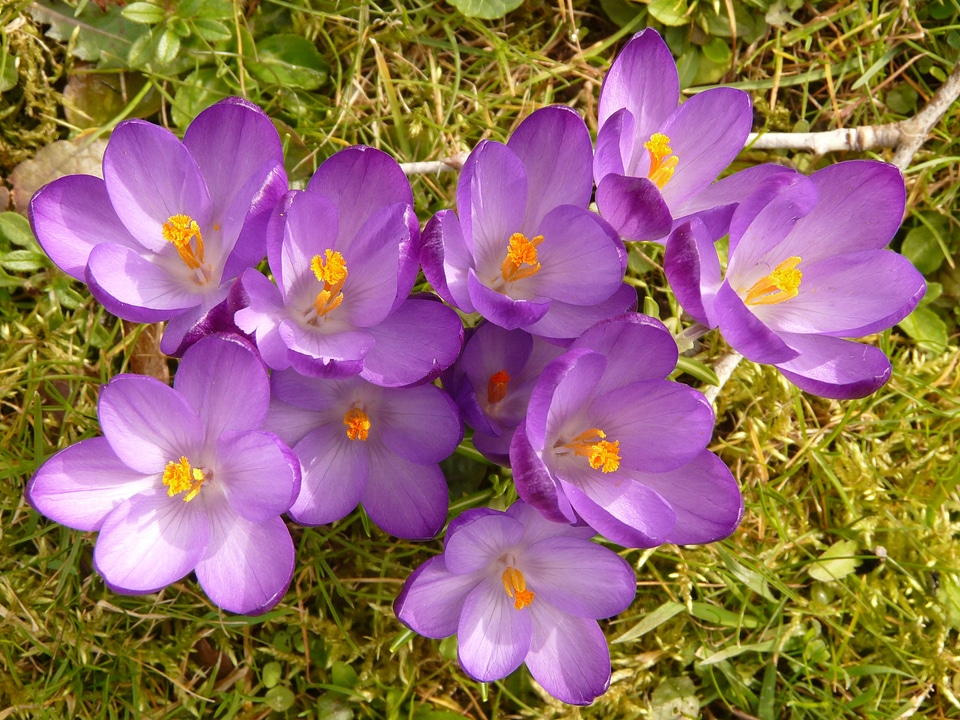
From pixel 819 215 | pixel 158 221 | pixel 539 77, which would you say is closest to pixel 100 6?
pixel 158 221

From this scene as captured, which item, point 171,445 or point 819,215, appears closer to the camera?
point 171,445

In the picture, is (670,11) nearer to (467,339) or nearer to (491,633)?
(467,339)

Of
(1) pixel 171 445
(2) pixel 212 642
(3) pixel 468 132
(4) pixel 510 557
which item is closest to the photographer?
(1) pixel 171 445

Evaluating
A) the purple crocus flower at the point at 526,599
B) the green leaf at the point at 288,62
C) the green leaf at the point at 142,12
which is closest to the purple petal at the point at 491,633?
the purple crocus flower at the point at 526,599

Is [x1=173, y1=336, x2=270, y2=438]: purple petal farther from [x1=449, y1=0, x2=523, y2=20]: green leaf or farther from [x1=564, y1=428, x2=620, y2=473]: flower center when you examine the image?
[x1=449, y1=0, x2=523, y2=20]: green leaf

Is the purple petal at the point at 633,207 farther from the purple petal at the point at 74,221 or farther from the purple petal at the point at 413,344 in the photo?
the purple petal at the point at 74,221

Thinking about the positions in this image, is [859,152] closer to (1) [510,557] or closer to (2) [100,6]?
(1) [510,557]
